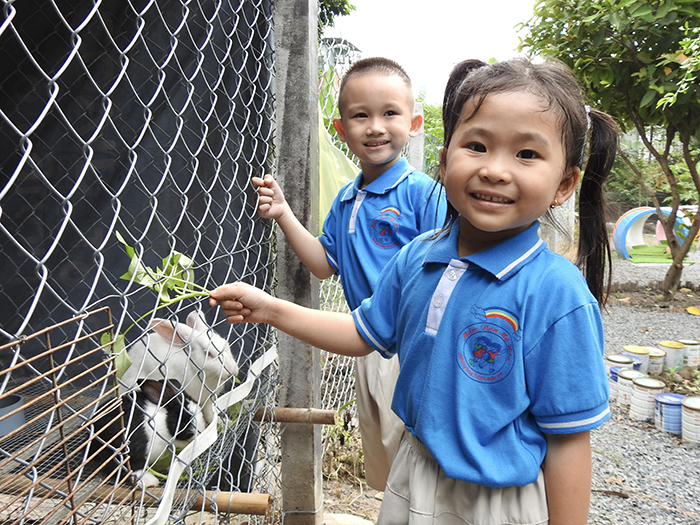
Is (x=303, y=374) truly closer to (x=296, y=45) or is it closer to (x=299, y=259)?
(x=299, y=259)

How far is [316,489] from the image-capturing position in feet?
7.31

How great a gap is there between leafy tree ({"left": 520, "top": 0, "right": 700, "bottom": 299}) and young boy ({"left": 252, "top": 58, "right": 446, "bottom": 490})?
449 cm

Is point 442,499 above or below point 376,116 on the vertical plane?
below

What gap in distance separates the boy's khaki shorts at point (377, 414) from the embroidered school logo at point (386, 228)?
1.38ft

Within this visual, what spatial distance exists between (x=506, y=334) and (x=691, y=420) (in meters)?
2.95

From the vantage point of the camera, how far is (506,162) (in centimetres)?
106

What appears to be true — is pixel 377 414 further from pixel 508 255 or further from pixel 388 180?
pixel 508 255

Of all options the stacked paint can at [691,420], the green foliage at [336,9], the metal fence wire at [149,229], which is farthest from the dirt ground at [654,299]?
the metal fence wire at [149,229]

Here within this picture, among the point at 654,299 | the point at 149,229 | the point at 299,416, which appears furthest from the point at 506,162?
the point at 654,299

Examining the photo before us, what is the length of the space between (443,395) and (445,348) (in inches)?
3.9

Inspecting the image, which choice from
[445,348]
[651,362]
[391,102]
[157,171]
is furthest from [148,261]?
[651,362]

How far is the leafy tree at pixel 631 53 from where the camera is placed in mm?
5539

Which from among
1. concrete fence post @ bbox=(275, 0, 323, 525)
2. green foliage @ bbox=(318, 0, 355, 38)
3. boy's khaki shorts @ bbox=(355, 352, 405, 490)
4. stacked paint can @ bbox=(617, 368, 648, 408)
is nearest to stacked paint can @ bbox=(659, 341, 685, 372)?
stacked paint can @ bbox=(617, 368, 648, 408)

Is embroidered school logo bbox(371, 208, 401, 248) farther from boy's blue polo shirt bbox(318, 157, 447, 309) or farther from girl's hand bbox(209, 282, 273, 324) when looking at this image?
girl's hand bbox(209, 282, 273, 324)
